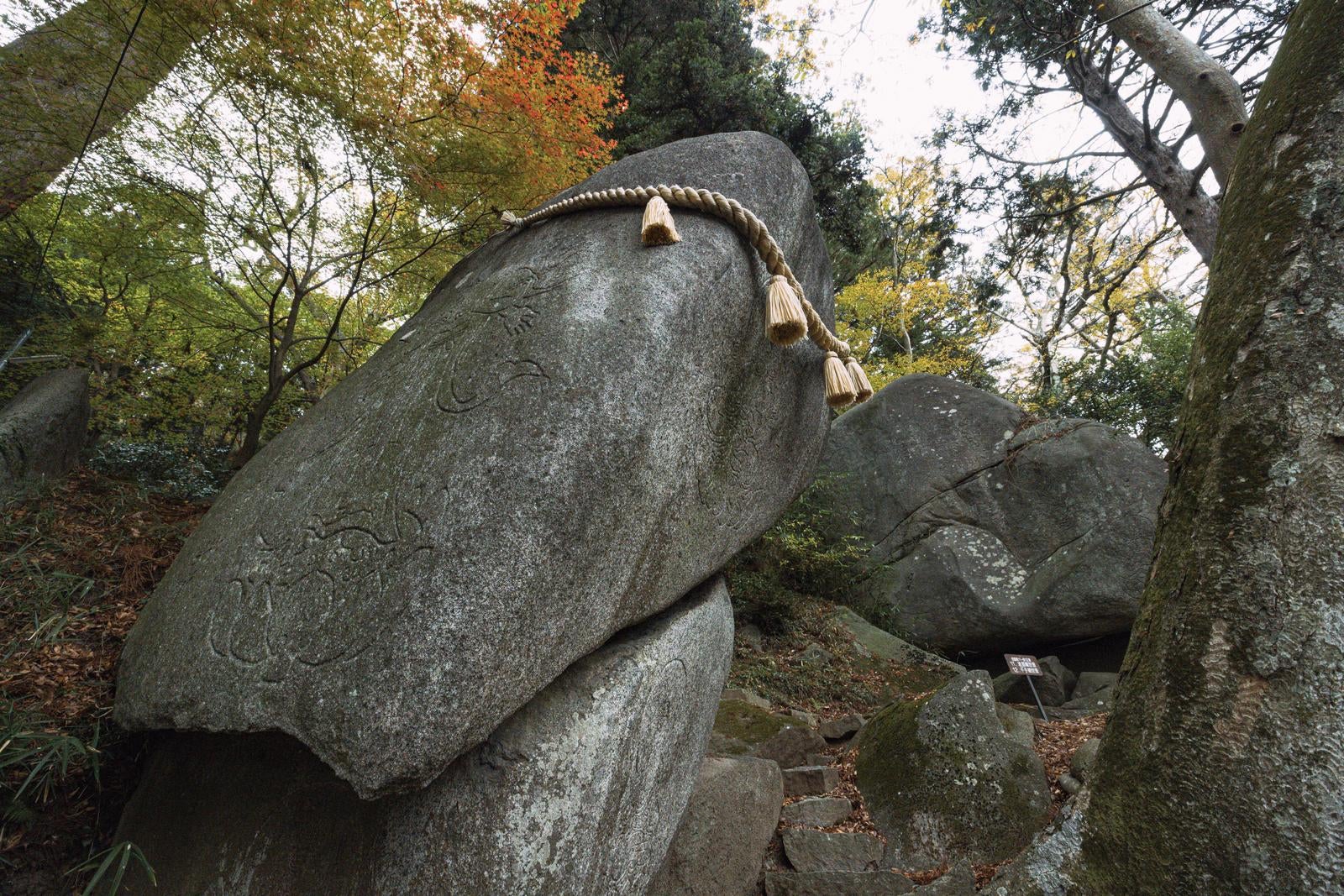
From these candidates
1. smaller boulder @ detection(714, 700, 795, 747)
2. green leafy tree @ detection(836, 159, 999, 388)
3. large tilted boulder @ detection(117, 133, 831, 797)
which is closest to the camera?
large tilted boulder @ detection(117, 133, 831, 797)

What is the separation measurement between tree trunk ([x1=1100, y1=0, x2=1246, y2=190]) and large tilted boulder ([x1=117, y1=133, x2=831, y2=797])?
4112mm

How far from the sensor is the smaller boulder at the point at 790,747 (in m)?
3.59

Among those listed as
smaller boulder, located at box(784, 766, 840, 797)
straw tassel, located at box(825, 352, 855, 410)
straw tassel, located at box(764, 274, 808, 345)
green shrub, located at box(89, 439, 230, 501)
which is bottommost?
smaller boulder, located at box(784, 766, 840, 797)

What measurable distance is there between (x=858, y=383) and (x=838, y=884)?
1972mm

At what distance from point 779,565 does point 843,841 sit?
4.07 metres

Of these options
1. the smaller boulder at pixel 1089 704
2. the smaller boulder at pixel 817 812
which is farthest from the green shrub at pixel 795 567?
the smaller boulder at pixel 817 812

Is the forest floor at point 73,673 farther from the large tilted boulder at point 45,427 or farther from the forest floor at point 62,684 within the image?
the large tilted boulder at point 45,427

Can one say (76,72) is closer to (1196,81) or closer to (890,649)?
(1196,81)

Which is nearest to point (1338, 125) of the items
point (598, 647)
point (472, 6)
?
point (598, 647)

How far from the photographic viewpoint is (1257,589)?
1.04m

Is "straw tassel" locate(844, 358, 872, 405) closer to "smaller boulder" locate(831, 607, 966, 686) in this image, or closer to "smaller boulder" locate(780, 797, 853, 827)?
"smaller boulder" locate(780, 797, 853, 827)

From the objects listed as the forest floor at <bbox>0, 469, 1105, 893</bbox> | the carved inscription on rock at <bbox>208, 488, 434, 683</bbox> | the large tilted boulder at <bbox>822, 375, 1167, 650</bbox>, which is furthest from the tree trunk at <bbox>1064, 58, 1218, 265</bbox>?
the carved inscription on rock at <bbox>208, 488, 434, 683</bbox>

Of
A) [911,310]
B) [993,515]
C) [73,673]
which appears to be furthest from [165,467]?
[911,310]

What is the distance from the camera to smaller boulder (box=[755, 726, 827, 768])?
3.59 m
